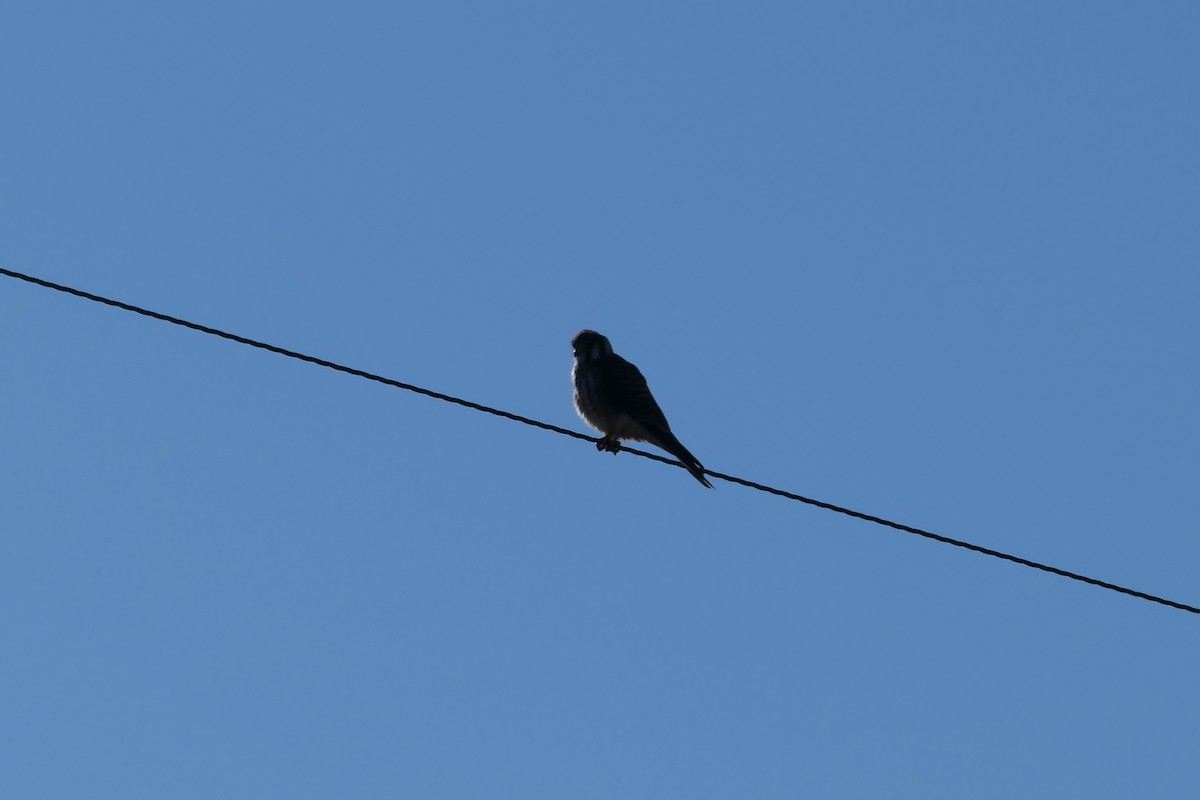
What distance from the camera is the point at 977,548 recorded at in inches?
344

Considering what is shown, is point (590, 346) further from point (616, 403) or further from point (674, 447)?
point (674, 447)

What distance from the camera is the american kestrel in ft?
44.9

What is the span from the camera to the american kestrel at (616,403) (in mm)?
13688

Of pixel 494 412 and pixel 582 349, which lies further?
pixel 582 349

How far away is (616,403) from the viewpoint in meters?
14.0

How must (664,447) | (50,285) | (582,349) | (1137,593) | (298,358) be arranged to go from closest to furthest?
(50,285) → (298,358) → (1137,593) → (664,447) → (582,349)

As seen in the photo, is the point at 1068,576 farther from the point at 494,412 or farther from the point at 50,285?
the point at 50,285

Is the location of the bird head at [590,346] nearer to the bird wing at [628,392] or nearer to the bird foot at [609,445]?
the bird wing at [628,392]

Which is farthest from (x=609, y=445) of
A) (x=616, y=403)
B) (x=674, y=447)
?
(x=674, y=447)

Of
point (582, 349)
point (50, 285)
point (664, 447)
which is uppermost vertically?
point (582, 349)

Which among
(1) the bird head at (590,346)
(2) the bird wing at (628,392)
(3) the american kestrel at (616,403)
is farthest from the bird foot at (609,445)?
(1) the bird head at (590,346)

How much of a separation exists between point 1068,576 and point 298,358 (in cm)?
373

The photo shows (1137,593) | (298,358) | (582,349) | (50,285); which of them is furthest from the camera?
(582,349)

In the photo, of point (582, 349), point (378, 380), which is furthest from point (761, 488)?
point (582, 349)
